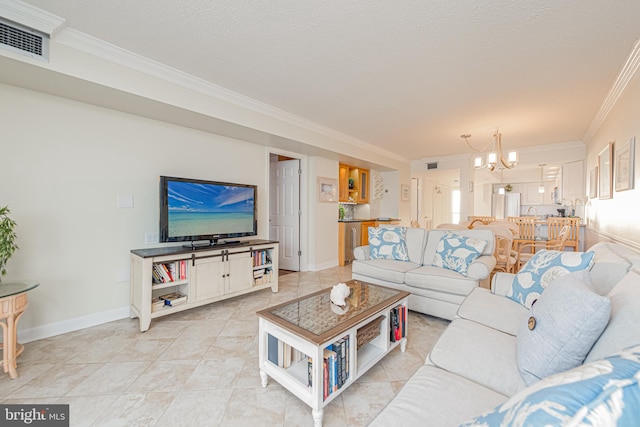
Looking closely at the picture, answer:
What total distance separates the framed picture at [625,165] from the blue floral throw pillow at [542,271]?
4.40 feet

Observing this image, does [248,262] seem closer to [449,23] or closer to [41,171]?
[41,171]

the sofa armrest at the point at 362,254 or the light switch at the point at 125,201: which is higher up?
the light switch at the point at 125,201

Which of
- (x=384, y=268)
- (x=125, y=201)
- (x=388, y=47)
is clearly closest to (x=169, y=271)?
(x=125, y=201)

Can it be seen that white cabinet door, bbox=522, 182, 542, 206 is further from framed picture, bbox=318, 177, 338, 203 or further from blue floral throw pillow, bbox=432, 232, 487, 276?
blue floral throw pillow, bbox=432, 232, 487, 276

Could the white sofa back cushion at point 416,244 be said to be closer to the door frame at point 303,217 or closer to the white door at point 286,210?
the door frame at point 303,217

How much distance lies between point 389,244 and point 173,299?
252 centimetres

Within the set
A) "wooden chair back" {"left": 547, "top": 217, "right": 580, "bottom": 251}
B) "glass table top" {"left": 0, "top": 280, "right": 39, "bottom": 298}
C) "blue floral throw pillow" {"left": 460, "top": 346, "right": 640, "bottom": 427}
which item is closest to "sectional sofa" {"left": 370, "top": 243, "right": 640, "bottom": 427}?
"blue floral throw pillow" {"left": 460, "top": 346, "right": 640, "bottom": 427}

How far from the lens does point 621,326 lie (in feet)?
2.76

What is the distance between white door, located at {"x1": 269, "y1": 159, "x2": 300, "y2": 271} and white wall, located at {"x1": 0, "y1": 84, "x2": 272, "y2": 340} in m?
2.06

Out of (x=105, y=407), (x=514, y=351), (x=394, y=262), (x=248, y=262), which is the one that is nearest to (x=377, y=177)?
(x=394, y=262)

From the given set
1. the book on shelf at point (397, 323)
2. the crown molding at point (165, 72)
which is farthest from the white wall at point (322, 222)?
the book on shelf at point (397, 323)

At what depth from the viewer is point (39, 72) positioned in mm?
1994

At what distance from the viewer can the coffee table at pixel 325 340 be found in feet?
4.65

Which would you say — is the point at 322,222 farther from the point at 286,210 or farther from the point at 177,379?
the point at 177,379
